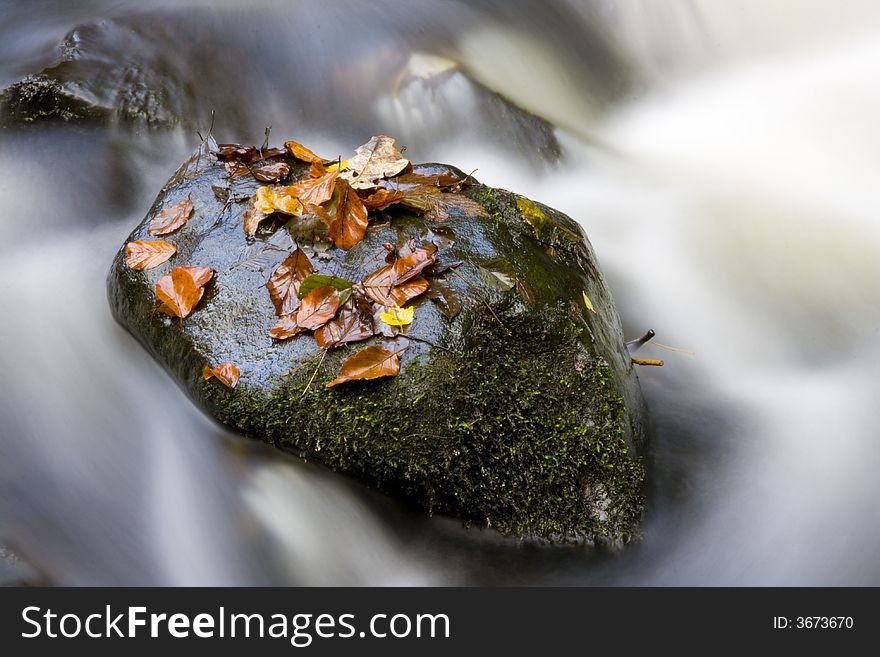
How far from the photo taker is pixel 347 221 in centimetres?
335

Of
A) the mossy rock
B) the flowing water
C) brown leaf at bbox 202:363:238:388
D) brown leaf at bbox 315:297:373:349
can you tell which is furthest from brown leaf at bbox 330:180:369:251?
the flowing water

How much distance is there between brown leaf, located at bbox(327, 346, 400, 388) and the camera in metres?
3.04

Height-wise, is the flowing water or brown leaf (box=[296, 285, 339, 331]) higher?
brown leaf (box=[296, 285, 339, 331])

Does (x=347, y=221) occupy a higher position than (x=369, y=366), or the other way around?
(x=347, y=221)

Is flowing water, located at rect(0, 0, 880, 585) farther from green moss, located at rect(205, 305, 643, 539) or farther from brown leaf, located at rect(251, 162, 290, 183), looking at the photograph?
brown leaf, located at rect(251, 162, 290, 183)

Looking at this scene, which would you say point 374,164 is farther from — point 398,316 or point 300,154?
point 398,316

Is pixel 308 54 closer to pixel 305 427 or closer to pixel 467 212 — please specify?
pixel 467 212

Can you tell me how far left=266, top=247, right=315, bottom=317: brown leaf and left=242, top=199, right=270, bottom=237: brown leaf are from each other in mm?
253

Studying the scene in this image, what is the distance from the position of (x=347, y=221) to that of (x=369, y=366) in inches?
26.2

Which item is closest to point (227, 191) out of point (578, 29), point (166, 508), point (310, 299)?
point (310, 299)

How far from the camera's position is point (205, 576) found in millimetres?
3227

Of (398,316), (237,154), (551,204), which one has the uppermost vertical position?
(237,154)

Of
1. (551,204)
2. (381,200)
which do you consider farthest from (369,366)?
(551,204)

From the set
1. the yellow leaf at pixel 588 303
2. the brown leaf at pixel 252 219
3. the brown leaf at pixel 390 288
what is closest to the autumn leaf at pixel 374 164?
the brown leaf at pixel 252 219
